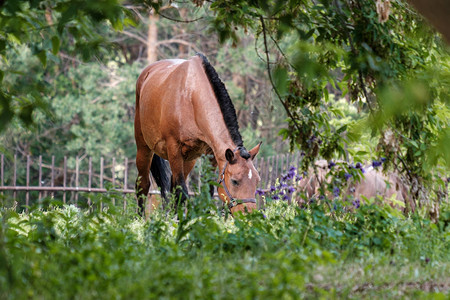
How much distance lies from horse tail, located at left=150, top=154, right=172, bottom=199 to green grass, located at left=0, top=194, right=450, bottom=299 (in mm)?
4708

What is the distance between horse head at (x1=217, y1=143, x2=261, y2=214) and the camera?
280 inches

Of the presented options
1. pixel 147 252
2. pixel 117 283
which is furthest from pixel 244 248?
pixel 117 283

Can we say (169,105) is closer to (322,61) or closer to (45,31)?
(322,61)

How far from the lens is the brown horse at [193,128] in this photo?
721 centimetres

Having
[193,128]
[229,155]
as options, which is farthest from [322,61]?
[193,128]

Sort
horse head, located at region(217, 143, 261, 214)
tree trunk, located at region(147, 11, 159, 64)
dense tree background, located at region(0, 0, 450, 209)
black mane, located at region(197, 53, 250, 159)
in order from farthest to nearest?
1. tree trunk, located at region(147, 11, 159, 64)
2. black mane, located at region(197, 53, 250, 159)
3. horse head, located at region(217, 143, 261, 214)
4. dense tree background, located at region(0, 0, 450, 209)

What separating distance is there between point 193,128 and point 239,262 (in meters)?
4.61

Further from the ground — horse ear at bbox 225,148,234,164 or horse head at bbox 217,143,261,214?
horse ear at bbox 225,148,234,164

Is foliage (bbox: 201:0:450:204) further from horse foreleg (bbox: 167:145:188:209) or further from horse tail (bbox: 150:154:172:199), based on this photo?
horse tail (bbox: 150:154:172:199)

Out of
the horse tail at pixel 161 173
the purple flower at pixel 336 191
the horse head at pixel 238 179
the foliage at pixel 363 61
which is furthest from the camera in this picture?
the horse tail at pixel 161 173

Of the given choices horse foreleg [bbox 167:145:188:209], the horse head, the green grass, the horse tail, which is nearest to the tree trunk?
the horse tail

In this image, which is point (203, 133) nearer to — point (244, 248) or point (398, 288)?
point (244, 248)

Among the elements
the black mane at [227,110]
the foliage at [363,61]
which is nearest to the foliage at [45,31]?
the foliage at [363,61]

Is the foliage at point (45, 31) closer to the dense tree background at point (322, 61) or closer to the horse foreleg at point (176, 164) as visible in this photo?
the dense tree background at point (322, 61)
